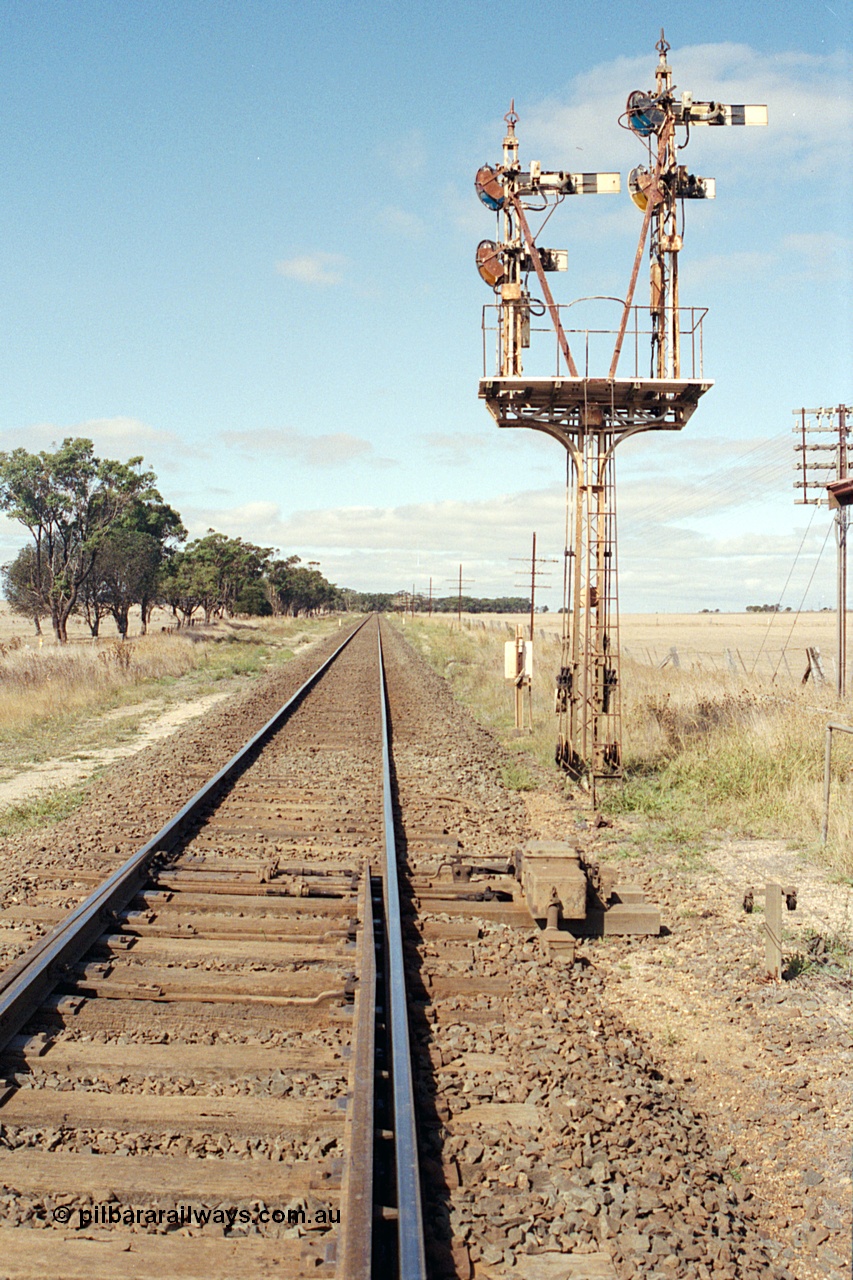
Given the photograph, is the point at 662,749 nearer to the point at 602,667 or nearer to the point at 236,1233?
the point at 602,667

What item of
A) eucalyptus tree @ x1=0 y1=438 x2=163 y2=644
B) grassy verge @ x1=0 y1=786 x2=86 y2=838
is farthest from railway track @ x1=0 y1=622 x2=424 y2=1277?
eucalyptus tree @ x1=0 y1=438 x2=163 y2=644

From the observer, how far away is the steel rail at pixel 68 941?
4477 mm

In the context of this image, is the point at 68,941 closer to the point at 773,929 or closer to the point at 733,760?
the point at 773,929

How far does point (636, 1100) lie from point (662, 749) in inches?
337

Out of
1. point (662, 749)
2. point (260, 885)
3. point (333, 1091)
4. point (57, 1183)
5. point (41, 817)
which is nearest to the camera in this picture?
point (57, 1183)

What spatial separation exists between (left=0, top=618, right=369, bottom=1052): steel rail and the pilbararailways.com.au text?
1249mm

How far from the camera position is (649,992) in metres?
5.53

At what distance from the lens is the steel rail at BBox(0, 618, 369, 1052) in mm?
4477

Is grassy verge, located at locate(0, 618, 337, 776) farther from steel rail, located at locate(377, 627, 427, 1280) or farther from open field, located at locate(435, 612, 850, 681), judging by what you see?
open field, located at locate(435, 612, 850, 681)

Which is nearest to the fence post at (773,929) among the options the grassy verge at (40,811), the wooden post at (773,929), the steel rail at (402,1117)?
the wooden post at (773,929)

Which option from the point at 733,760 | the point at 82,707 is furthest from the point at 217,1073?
the point at 82,707

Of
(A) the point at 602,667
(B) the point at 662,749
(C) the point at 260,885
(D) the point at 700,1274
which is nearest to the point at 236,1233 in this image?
(D) the point at 700,1274

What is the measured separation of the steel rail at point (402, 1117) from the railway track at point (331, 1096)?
1 centimetres

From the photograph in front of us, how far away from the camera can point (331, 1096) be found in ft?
12.7
